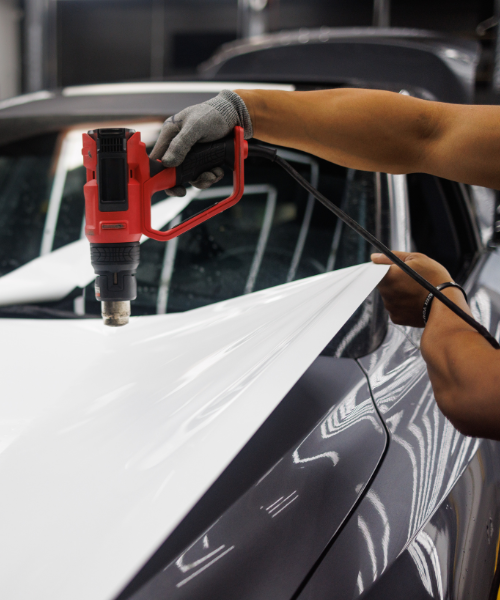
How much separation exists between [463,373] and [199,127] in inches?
20.8

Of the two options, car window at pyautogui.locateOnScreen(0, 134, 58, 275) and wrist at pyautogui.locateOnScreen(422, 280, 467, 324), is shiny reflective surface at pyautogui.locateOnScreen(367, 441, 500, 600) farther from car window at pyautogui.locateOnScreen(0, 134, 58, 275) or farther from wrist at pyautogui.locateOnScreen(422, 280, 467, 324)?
car window at pyautogui.locateOnScreen(0, 134, 58, 275)

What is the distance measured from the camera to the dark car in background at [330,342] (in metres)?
0.61

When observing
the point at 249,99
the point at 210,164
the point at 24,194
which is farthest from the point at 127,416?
the point at 24,194

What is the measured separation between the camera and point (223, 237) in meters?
1.32

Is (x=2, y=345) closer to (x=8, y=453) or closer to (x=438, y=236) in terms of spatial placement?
(x=8, y=453)

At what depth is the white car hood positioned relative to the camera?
0.51m

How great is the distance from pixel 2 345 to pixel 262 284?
21.6 inches

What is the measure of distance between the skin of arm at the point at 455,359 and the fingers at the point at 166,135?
42cm

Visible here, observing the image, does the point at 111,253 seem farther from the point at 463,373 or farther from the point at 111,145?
the point at 463,373

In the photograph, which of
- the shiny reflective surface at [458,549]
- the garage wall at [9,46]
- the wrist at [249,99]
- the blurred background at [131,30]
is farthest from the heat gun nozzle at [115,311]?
the garage wall at [9,46]

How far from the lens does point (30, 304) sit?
1.17m

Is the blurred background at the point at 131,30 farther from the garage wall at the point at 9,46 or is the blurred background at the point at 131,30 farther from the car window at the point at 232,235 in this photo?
→ the car window at the point at 232,235

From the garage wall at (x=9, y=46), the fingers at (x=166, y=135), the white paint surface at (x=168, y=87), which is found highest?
the garage wall at (x=9, y=46)

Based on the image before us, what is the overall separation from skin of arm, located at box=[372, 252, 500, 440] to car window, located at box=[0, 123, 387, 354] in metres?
0.25
